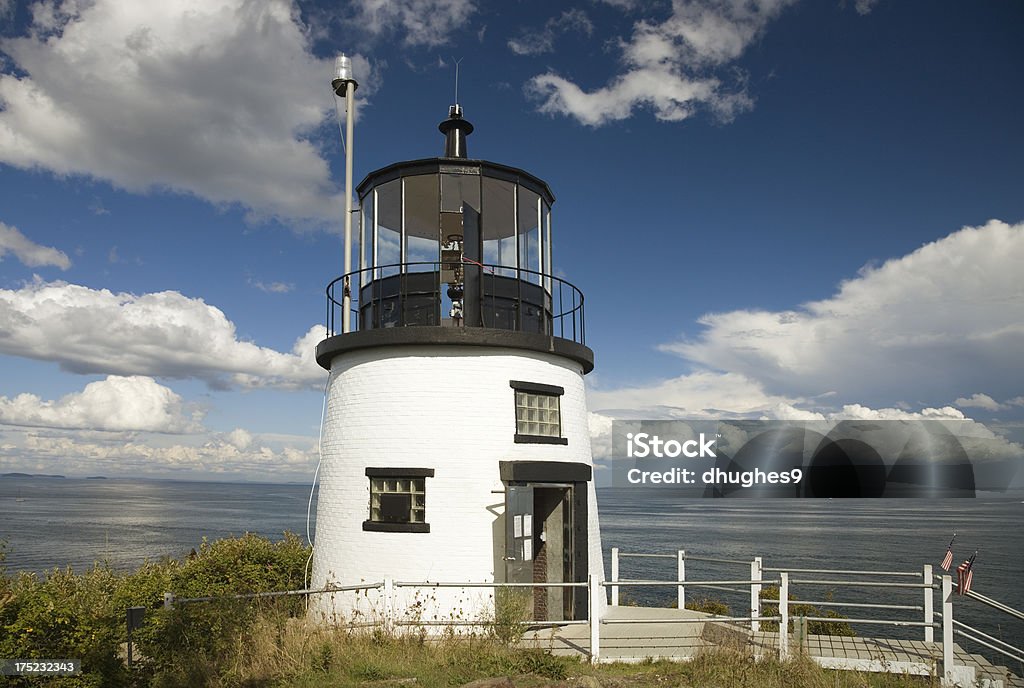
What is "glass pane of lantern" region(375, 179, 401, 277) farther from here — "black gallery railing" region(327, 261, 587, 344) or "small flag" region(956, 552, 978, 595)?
"small flag" region(956, 552, 978, 595)

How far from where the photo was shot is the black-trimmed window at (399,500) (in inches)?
505

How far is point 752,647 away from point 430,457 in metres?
5.77

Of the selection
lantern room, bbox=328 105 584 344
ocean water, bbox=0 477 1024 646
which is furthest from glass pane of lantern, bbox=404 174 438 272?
ocean water, bbox=0 477 1024 646

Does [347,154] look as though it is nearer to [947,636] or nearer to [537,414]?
[537,414]

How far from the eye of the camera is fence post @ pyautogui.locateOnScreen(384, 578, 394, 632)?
38.8 ft

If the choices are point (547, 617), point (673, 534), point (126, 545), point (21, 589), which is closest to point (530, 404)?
point (547, 617)

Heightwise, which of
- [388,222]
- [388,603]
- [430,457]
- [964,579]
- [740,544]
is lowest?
[740,544]

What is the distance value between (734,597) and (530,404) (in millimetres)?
28325

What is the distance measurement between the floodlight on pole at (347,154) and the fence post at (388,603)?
490 centimetres

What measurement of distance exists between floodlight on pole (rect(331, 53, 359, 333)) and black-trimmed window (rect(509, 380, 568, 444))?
11.9ft

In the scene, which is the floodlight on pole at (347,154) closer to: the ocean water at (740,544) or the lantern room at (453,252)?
the lantern room at (453,252)

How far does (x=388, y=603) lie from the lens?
488 inches

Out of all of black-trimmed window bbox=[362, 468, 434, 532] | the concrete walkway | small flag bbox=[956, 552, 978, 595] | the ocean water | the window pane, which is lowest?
the ocean water

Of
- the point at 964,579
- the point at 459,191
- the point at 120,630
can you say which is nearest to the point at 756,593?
the point at 964,579
